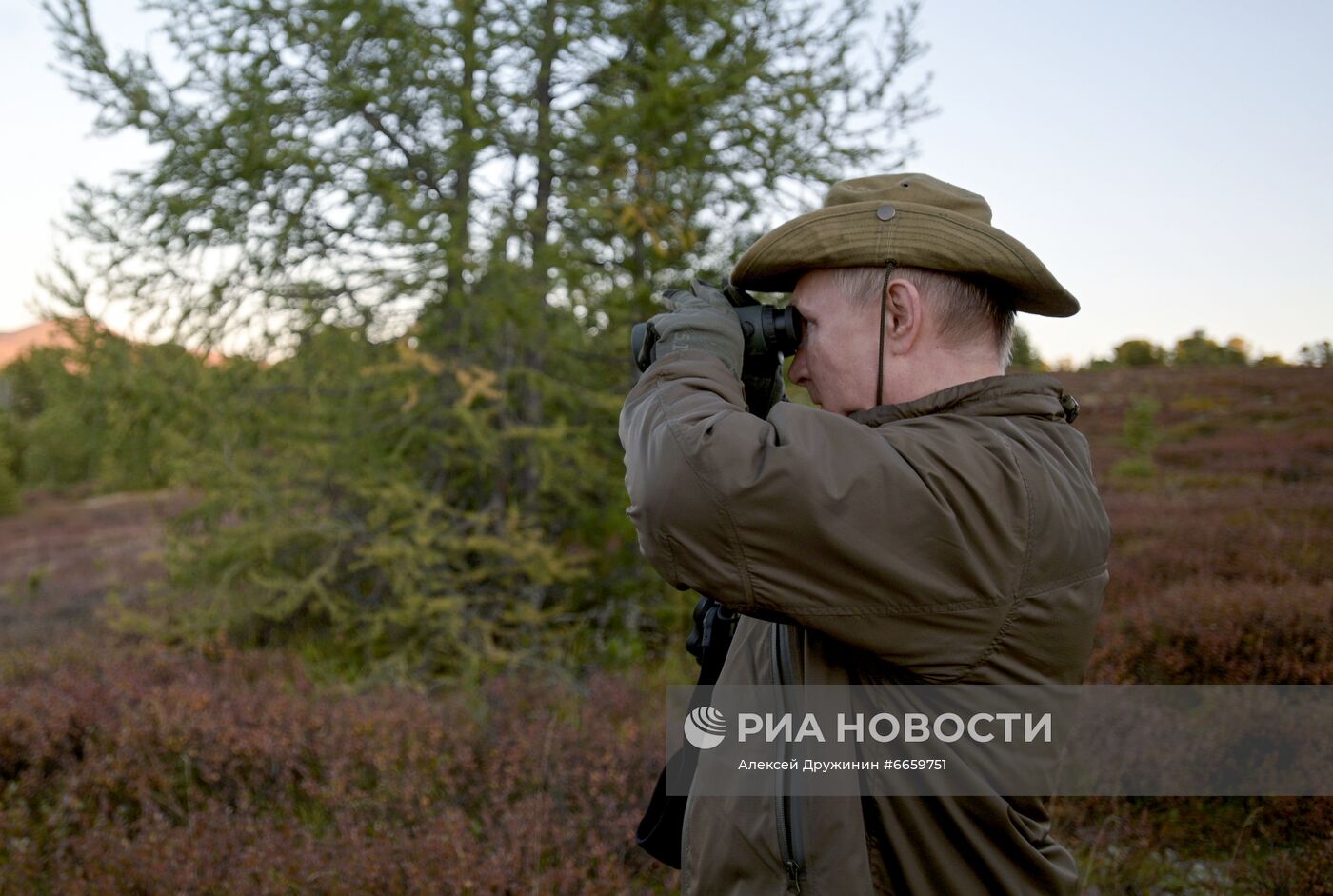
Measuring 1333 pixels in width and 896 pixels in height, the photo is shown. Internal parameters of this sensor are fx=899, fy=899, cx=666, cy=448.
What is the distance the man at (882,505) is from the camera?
1248mm

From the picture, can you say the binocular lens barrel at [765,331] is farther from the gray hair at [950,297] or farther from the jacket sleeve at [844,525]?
the jacket sleeve at [844,525]

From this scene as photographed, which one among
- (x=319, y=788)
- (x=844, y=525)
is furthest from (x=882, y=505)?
(x=319, y=788)

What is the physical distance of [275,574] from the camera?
625 centimetres

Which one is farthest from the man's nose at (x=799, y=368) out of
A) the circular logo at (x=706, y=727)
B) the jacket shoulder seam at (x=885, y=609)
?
the circular logo at (x=706, y=727)

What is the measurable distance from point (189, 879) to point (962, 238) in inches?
118

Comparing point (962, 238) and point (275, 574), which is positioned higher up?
point (962, 238)

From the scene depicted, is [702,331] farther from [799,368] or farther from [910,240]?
[910,240]

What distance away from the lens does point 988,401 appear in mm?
1425

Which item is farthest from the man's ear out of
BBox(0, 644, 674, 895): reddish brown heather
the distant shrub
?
the distant shrub

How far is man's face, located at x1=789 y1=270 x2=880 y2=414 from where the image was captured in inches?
59.4

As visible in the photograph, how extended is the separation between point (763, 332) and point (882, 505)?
1.45 feet

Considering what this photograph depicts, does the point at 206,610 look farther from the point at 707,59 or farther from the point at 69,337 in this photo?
the point at 707,59

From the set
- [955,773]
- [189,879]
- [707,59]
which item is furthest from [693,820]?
[707,59]

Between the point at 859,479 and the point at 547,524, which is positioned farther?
the point at 547,524
